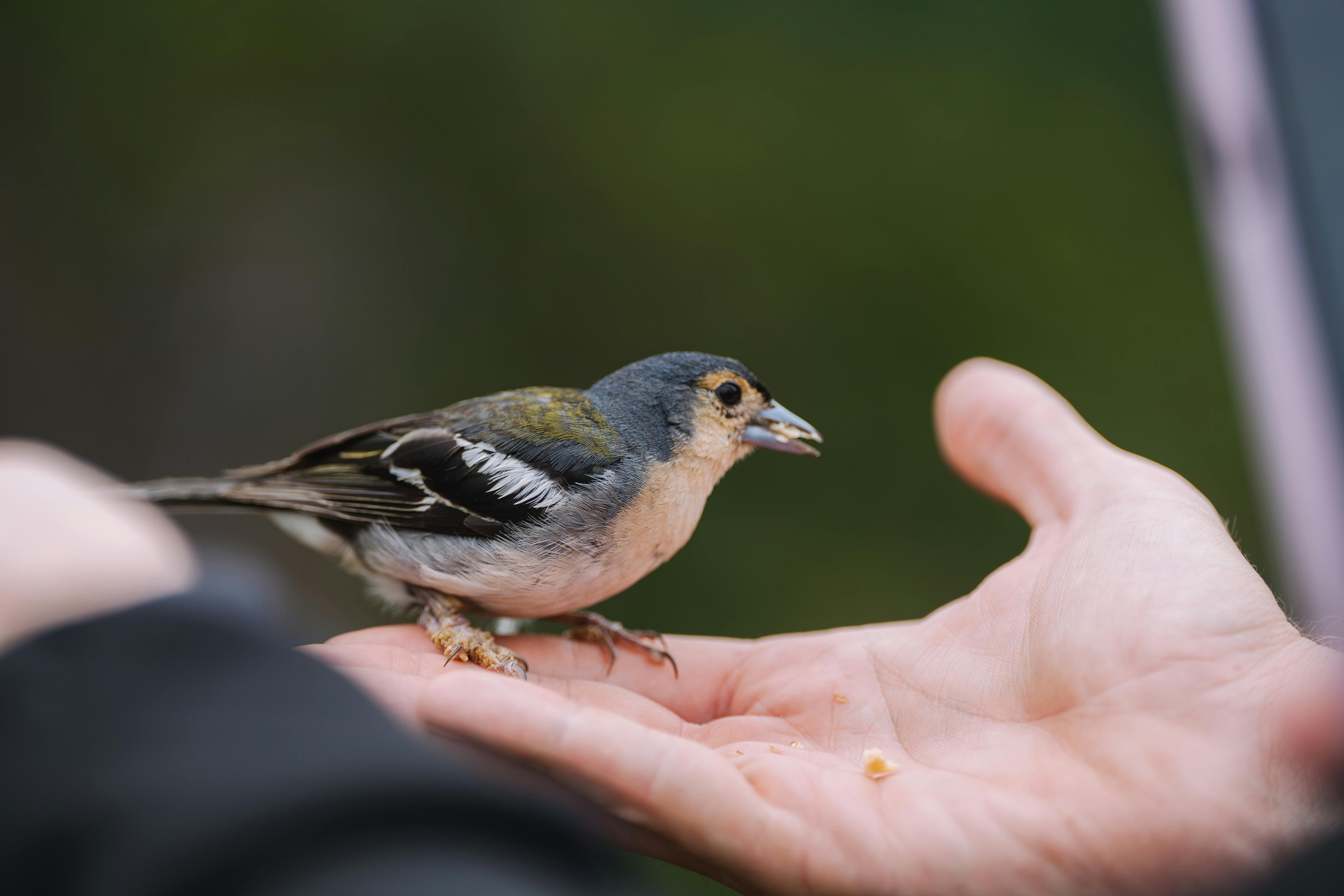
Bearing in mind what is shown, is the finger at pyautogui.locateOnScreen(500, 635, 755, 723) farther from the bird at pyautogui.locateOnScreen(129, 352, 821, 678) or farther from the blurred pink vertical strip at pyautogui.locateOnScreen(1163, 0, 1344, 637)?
the blurred pink vertical strip at pyautogui.locateOnScreen(1163, 0, 1344, 637)

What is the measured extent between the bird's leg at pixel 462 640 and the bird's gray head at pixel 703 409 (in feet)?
2.82

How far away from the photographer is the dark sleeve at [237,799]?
1163mm

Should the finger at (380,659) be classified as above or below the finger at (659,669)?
above

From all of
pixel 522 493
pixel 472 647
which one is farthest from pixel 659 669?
pixel 522 493

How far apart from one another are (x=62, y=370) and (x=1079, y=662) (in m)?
6.70

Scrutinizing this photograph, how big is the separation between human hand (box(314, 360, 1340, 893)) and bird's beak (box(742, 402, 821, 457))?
0.81m

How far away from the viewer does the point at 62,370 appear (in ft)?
19.4

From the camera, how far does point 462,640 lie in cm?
267

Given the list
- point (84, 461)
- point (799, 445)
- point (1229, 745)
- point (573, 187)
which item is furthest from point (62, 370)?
point (1229, 745)

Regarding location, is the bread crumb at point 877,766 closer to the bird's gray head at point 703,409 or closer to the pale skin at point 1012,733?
the pale skin at point 1012,733

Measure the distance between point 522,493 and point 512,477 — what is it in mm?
74

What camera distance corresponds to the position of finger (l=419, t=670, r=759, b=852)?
1.71m

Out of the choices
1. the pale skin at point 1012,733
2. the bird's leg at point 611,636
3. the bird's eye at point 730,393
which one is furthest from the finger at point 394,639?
the bird's eye at point 730,393

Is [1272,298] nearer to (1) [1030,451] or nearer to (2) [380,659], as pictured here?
(1) [1030,451]
